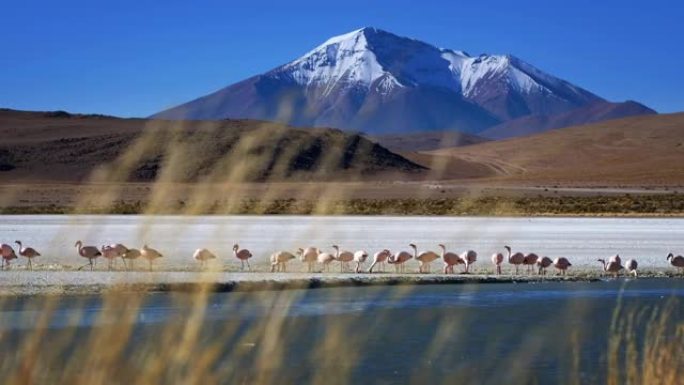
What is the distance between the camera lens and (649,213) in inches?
1732

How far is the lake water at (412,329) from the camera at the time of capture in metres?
8.32

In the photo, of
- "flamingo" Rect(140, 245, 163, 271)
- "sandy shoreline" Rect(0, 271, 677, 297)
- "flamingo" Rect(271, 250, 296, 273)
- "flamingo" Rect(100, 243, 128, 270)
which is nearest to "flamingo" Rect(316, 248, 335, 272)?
"sandy shoreline" Rect(0, 271, 677, 297)

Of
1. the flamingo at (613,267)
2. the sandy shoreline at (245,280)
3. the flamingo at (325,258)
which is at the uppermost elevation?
the flamingo at (325,258)

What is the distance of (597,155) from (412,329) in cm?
11593

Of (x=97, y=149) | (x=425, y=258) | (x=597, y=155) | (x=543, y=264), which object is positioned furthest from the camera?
(x=597, y=155)

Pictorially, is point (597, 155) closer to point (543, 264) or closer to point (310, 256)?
point (543, 264)

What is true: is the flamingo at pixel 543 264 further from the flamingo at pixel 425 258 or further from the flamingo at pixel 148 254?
the flamingo at pixel 148 254

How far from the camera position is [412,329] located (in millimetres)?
11898

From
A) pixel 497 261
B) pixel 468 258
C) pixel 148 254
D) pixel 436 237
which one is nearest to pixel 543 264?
pixel 497 261

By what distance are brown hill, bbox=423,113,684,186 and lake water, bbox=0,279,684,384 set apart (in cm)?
6899

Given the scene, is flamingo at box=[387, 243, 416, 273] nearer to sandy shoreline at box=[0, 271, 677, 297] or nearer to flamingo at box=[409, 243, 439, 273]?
flamingo at box=[409, 243, 439, 273]

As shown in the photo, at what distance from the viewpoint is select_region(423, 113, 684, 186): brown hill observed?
91312mm

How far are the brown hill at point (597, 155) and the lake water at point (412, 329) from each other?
69.0m

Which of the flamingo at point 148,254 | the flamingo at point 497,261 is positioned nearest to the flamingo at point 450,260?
the flamingo at point 497,261
